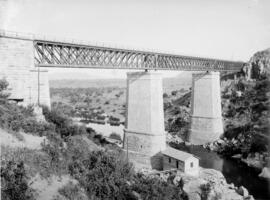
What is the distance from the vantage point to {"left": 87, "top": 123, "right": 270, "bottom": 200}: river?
24019 millimetres

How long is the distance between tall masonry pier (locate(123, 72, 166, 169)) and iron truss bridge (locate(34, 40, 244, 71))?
1722 mm

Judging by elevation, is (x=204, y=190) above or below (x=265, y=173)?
above

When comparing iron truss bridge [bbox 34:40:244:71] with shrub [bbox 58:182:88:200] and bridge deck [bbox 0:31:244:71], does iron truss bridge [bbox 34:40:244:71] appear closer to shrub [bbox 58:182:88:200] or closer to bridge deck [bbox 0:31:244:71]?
bridge deck [bbox 0:31:244:71]

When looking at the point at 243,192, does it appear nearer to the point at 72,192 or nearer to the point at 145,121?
the point at 145,121

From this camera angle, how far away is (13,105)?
758 inches

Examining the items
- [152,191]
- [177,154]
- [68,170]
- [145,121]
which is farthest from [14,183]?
[145,121]

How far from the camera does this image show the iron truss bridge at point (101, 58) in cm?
2312

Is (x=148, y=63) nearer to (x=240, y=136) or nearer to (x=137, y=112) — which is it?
(x=137, y=112)

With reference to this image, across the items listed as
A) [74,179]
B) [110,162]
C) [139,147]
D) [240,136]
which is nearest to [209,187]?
[110,162]

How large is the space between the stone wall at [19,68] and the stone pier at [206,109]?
78.9 feet

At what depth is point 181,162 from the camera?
2434 centimetres

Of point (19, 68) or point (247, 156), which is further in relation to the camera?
point (247, 156)

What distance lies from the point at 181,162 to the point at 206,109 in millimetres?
16566

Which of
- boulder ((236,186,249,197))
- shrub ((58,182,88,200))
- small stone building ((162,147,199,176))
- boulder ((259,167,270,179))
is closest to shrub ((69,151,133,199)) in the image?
shrub ((58,182,88,200))
